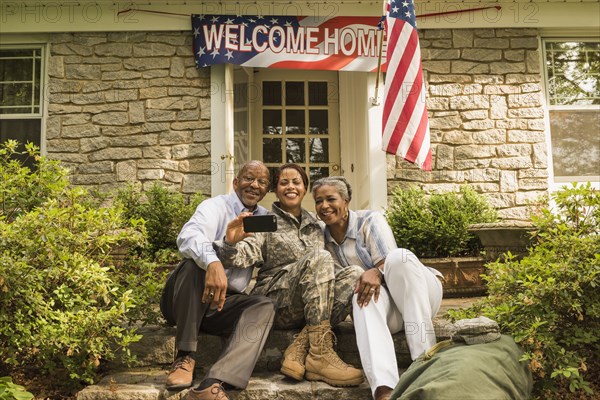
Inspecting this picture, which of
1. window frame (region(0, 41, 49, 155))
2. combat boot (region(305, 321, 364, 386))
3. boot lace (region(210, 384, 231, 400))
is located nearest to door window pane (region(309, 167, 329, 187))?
window frame (region(0, 41, 49, 155))

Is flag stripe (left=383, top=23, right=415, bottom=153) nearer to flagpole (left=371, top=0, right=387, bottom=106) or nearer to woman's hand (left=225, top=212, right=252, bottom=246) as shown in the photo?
flagpole (left=371, top=0, right=387, bottom=106)

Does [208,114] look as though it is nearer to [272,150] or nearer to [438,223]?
[272,150]

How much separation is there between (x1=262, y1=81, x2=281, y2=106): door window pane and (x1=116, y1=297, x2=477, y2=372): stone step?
4.13 metres

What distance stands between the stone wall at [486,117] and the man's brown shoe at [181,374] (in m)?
3.43

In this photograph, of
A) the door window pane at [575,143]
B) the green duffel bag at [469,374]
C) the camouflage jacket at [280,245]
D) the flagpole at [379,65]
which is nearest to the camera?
the green duffel bag at [469,374]

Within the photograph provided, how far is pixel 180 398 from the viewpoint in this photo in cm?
246

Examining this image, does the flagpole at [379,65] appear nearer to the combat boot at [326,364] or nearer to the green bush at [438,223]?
the green bush at [438,223]

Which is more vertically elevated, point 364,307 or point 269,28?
point 269,28

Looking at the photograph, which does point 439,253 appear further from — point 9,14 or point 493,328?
point 9,14

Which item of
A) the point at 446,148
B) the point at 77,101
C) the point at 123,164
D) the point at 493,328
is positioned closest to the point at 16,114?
the point at 77,101

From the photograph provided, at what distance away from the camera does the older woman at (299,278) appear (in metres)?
2.59

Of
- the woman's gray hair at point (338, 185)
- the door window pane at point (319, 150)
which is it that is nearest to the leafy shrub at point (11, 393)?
the woman's gray hair at point (338, 185)

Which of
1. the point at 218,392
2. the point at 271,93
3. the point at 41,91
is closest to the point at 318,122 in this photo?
the point at 271,93

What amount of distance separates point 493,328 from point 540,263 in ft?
1.42
